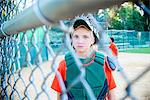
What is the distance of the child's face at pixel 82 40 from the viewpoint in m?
1.43

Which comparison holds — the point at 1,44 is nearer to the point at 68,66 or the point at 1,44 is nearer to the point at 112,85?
the point at 68,66

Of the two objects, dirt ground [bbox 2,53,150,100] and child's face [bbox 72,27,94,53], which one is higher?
child's face [bbox 72,27,94,53]

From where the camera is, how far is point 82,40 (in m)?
1.56

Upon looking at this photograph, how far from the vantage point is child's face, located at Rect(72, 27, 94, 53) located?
143cm

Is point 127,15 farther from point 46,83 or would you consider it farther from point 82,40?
point 46,83

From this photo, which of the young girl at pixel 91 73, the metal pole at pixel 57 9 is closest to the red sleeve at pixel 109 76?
the young girl at pixel 91 73

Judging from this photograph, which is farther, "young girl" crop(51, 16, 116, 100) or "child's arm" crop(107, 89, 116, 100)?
"child's arm" crop(107, 89, 116, 100)

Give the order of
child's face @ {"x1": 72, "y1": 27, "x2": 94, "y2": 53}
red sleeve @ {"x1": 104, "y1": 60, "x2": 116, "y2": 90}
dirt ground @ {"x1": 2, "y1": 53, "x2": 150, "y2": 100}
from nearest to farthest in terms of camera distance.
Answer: dirt ground @ {"x1": 2, "y1": 53, "x2": 150, "y2": 100}, child's face @ {"x1": 72, "y1": 27, "x2": 94, "y2": 53}, red sleeve @ {"x1": 104, "y1": 60, "x2": 116, "y2": 90}

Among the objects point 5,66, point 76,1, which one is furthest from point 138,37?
point 76,1

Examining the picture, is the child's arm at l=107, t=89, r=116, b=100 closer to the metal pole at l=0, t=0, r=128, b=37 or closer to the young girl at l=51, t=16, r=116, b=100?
the young girl at l=51, t=16, r=116, b=100

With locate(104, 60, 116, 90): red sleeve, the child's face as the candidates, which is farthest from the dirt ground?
the child's face

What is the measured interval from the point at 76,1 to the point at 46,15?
4.9 inches

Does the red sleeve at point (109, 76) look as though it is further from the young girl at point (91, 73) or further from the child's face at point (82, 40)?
the child's face at point (82, 40)

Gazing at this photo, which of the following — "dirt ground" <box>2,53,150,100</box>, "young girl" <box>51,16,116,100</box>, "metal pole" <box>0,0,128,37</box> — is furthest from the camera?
"young girl" <box>51,16,116,100</box>
